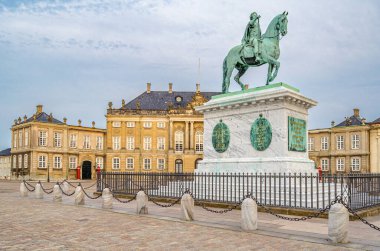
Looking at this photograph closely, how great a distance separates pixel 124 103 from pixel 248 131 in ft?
165

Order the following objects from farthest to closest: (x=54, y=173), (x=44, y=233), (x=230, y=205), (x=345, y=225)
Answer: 1. (x=54, y=173)
2. (x=230, y=205)
3. (x=44, y=233)
4. (x=345, y=225)

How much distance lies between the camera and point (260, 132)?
13.9m

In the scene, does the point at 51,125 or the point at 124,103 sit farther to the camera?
the point at 124,103

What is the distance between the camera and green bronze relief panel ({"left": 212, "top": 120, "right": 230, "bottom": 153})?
15.1m

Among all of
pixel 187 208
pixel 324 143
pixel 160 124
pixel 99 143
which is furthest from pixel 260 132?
pixel 99 143

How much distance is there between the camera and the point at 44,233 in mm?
8773

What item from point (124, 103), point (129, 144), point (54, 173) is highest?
point (124, 103)

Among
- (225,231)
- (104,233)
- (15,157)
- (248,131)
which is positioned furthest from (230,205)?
(15,157)

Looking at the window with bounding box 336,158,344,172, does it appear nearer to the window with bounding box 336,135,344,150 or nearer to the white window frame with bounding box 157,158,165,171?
the window with bounding box 336,135,344,150

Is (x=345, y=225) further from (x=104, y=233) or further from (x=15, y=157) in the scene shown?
(x=15, y=157)

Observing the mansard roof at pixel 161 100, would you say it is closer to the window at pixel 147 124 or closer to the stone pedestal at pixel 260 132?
the window at pixel 147 124

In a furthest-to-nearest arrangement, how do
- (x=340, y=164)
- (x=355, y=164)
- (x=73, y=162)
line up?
1. (x=73, y=162)
2. (x=340, y=164)
3. (x=355, y=164)

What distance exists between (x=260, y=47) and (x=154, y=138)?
47.0 metres

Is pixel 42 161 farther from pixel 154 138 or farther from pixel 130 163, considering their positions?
pixel 154 138
